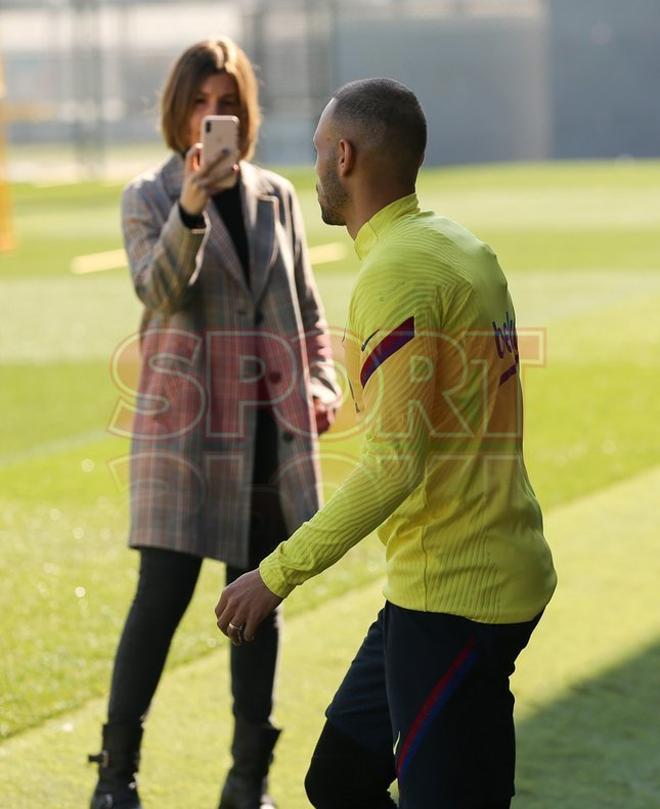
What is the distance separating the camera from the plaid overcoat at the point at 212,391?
162 inches

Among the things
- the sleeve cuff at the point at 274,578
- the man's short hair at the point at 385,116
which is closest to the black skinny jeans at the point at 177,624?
the sleeve cuff at the point at 274,578

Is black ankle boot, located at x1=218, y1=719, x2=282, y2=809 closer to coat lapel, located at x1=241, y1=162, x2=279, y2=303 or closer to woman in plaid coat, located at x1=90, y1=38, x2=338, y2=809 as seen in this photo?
woman in plaid coat, located at x1=90, y1=38, x2=338, y2=809

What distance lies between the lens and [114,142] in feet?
166

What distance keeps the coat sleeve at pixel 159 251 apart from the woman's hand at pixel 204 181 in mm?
41

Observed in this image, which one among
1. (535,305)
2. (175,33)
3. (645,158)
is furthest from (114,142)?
(535,305)

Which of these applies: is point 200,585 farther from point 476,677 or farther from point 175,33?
point 175,33

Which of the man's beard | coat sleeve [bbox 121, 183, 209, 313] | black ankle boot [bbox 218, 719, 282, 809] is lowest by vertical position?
black ankle boot [bbox 218, 719, 282, 809]

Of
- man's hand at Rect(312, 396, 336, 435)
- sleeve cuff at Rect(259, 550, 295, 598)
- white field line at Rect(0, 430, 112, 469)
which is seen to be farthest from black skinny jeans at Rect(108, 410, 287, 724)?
white field line at Rect(0, 430, 112, 469)

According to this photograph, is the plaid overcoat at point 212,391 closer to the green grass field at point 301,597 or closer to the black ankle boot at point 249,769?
the black ankle boot at point 249,769

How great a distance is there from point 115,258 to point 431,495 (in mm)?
18474

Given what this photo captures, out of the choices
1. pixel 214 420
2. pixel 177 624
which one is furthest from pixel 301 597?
pixel 214 420

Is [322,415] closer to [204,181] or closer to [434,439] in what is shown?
[204,181]

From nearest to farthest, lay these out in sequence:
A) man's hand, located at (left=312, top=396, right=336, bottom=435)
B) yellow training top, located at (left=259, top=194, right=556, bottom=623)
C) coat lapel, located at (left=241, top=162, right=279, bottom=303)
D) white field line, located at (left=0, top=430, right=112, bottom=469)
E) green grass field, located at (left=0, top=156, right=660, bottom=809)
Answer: yellow training top, located at (left=259, top=194, right=556, bottom=623), coat lapel, located at (left=241, top=162, right=279, bottom=303), man's hand, located at (left=312, top=396, right=336, bottom=435), green grass field, located at (left=0, top=156, right=660, bottom=809), white field line, located at (left=0, top=430, right=112, bottom=469)

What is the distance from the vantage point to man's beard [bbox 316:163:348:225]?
112 inches
